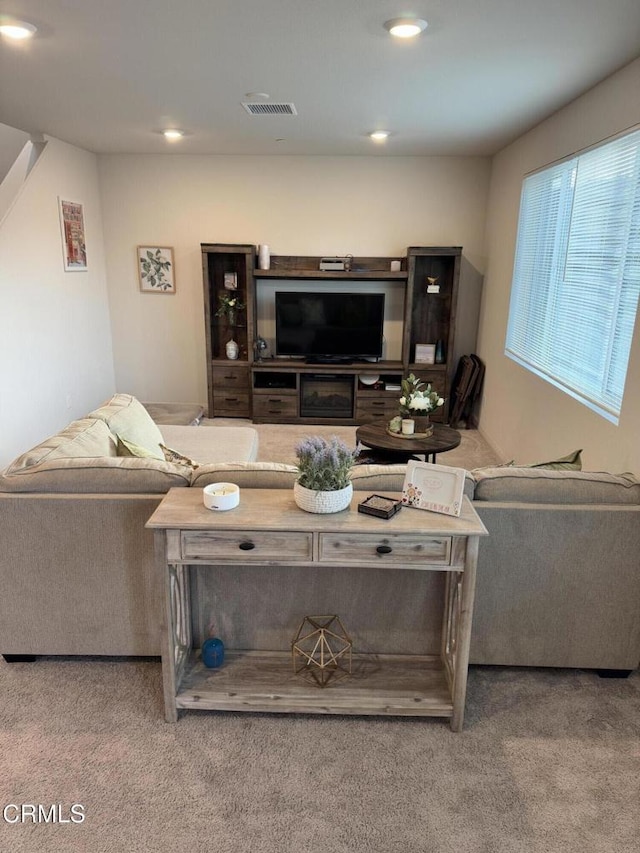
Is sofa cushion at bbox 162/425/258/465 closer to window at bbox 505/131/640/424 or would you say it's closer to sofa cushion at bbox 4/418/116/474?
sofa cushion at bbox 4/418/116/474

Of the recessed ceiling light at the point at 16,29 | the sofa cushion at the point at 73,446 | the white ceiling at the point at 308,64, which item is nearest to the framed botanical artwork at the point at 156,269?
the white ceiling at the point at 308,64

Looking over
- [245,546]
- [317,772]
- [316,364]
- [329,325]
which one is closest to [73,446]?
[245,546]

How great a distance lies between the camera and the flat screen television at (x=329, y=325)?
5828mm

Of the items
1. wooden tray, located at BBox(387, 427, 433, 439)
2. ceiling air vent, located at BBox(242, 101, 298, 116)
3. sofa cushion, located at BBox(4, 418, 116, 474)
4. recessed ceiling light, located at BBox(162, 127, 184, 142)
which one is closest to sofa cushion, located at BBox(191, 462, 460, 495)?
sofa cushion, located at BBox(4, 418, 116, 474)

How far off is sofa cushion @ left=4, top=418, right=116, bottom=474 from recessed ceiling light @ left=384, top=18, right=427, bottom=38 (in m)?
2.15

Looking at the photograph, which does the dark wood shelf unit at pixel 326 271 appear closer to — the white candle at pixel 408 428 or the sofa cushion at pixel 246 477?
the white candle at pixel 408 428

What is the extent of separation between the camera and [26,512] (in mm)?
2154

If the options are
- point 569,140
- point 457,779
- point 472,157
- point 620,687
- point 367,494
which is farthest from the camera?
point 472,157

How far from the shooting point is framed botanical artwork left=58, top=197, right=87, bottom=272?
514 centimetres

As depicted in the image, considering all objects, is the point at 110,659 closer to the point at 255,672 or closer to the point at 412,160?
the point at 255,672

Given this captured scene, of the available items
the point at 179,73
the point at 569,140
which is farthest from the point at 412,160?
the point at 179,73

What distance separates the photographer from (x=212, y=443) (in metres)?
3.79

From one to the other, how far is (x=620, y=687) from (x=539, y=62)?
288 centimetres

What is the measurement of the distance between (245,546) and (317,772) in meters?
0.77
